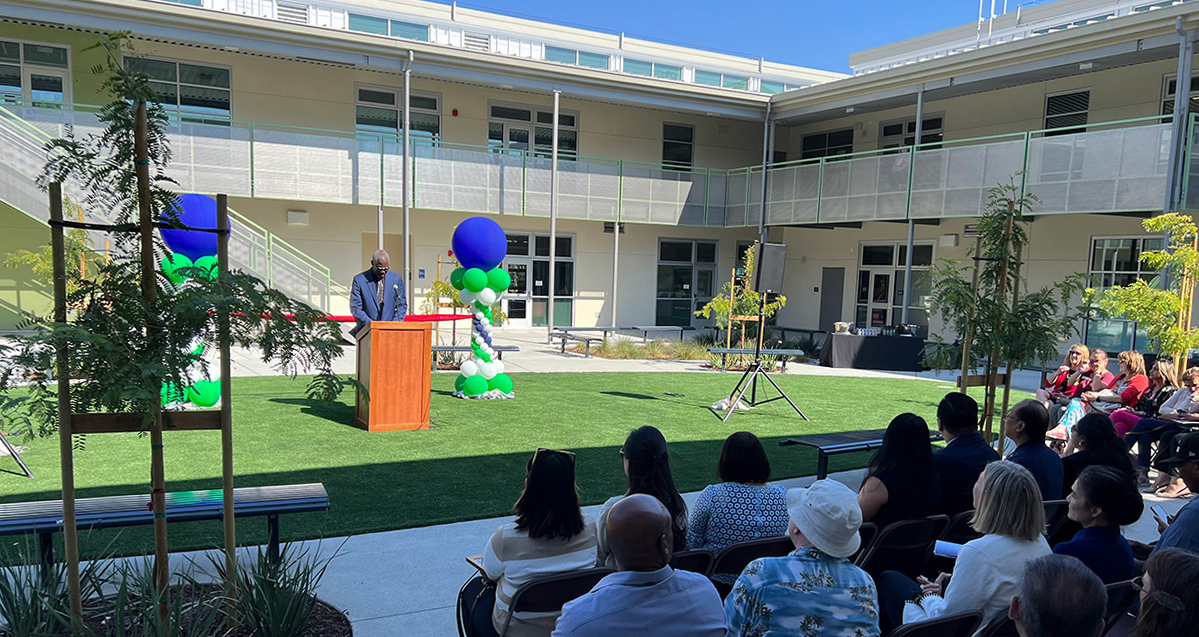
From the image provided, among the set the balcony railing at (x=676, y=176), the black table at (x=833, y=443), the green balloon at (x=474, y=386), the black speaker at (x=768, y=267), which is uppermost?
the balcony railing at (x=676, y=176)

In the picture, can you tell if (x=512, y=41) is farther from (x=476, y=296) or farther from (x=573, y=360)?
(x=476, y=296)

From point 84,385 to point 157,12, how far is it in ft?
48.9

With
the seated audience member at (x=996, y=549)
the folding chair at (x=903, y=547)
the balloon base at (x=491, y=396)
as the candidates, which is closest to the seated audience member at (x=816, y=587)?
the seated audience member at (x=996, y=549)

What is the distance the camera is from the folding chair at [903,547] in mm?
3445

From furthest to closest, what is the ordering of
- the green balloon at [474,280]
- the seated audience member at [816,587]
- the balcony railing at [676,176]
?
the balcony railing at [676,176]
the green balloon at [474,280]
the seated audience member at [816,587]

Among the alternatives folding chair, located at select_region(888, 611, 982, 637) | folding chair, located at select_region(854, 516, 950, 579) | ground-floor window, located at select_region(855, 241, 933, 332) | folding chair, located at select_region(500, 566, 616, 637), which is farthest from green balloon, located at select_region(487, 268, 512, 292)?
ground-floor window, located at select_region(855, 241, 933, 332)

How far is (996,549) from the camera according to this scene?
2.81 m

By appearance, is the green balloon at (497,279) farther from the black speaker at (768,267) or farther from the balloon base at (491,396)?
the black speaker at (768,267)

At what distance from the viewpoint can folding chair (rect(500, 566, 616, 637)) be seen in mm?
2637

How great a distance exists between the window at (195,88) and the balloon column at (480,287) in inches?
405

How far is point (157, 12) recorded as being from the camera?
47.8 ft

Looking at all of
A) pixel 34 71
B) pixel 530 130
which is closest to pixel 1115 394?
pixel 530 130

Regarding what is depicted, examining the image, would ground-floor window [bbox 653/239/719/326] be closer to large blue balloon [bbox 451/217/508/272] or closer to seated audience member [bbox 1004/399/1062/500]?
large blue balloon [bbox 451/217/508/272]

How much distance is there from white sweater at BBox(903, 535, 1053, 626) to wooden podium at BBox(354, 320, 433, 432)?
6242mm
